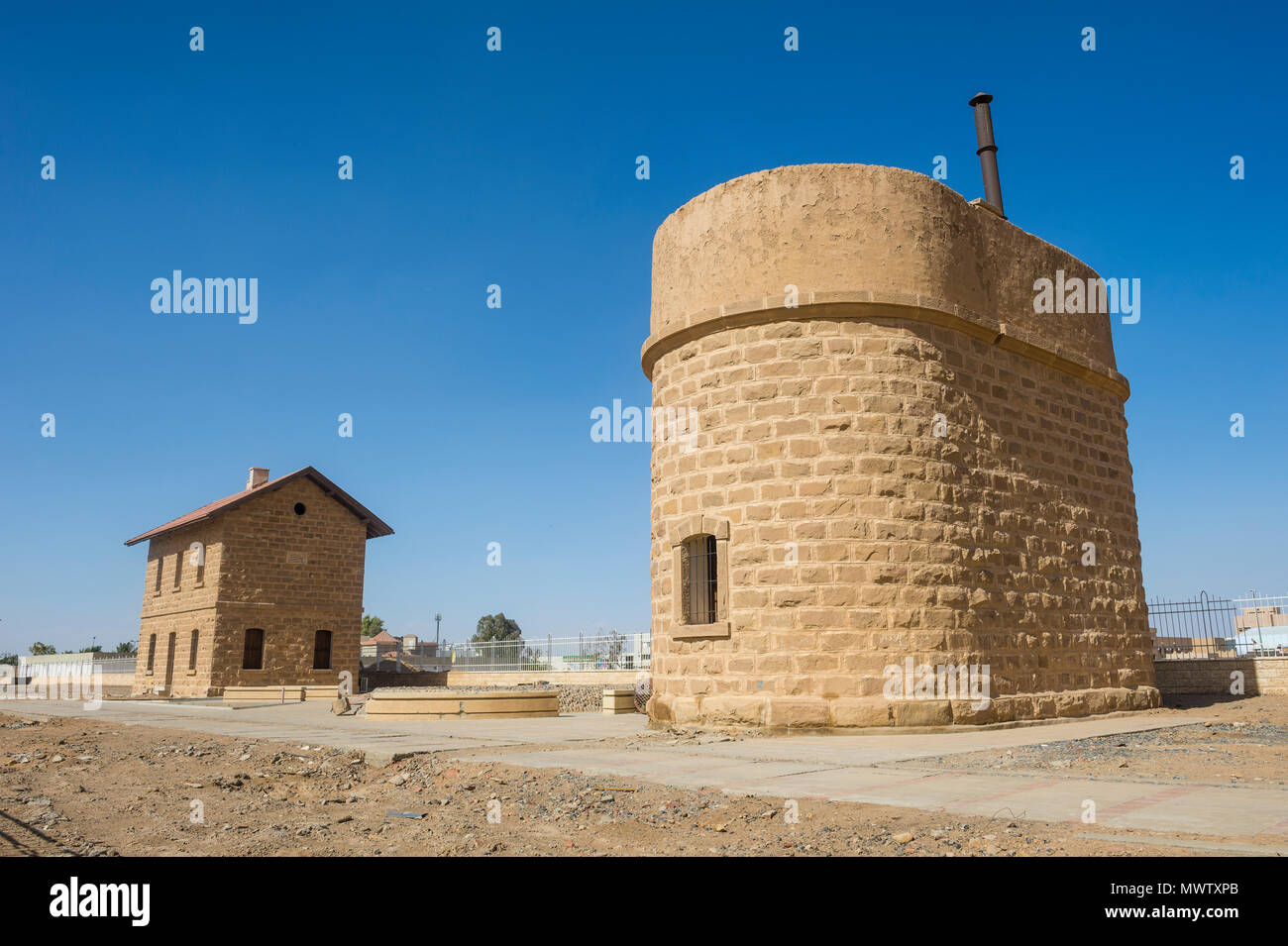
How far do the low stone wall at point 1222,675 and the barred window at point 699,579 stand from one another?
928 cm

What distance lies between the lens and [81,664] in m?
43.4

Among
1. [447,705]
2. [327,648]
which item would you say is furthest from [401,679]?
[447,705]

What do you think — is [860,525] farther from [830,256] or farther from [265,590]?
[265,590]

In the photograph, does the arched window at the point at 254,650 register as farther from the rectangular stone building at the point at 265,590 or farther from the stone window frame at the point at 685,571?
the stone window frame at the point at 685,571

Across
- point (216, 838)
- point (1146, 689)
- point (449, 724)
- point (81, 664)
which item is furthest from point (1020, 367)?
point (81, 664)

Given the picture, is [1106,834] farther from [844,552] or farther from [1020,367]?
[1020,367]

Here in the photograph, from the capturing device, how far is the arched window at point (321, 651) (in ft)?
92.8

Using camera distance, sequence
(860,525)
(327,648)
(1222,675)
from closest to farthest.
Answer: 1. (860,525)
2. (1222,675)
3. (327,648)

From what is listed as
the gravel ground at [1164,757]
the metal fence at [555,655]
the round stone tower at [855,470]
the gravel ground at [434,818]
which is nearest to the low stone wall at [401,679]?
the metal fence at [555,655]

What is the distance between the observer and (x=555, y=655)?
2331 cm

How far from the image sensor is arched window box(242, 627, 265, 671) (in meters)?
27.0

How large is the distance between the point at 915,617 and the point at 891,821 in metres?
5.31

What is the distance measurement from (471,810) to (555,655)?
18.2 metres

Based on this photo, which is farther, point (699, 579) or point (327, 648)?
point (327, 648)
